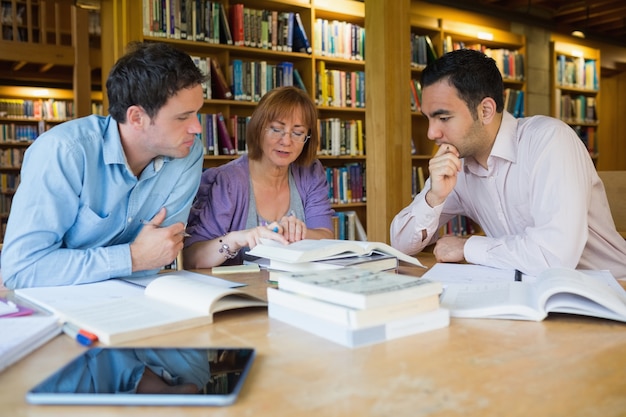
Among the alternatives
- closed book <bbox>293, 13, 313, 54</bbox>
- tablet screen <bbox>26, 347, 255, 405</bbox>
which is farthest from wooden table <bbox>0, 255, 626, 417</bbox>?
closed book <bbox>293, 13, 313, 54</bbox>

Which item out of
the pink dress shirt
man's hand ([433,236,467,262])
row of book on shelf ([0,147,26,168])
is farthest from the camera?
row of book on shelf ([0,147,26,168])

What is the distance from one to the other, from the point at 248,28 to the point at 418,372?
3963 mm

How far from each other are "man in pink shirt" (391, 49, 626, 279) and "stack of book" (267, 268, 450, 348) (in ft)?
2.21

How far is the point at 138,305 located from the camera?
1069 millimetres

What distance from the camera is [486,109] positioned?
72.8 inches

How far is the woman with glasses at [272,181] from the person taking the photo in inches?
81.4

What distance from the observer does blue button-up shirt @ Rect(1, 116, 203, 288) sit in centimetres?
134

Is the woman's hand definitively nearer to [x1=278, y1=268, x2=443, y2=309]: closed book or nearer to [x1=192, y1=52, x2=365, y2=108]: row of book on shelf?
[x1=278, y1=268, x2=443, y2=309]: closed book

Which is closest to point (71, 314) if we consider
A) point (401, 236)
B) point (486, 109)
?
point (401, 236)

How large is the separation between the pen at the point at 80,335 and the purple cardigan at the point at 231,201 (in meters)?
0.94

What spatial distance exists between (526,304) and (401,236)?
0.93m

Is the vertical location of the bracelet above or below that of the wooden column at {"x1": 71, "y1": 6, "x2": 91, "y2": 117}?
below

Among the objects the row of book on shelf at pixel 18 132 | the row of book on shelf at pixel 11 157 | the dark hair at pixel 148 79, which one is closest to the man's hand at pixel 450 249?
the dark hair at pixel 148 79

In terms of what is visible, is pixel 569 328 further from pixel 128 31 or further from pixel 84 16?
pixel 84 16
